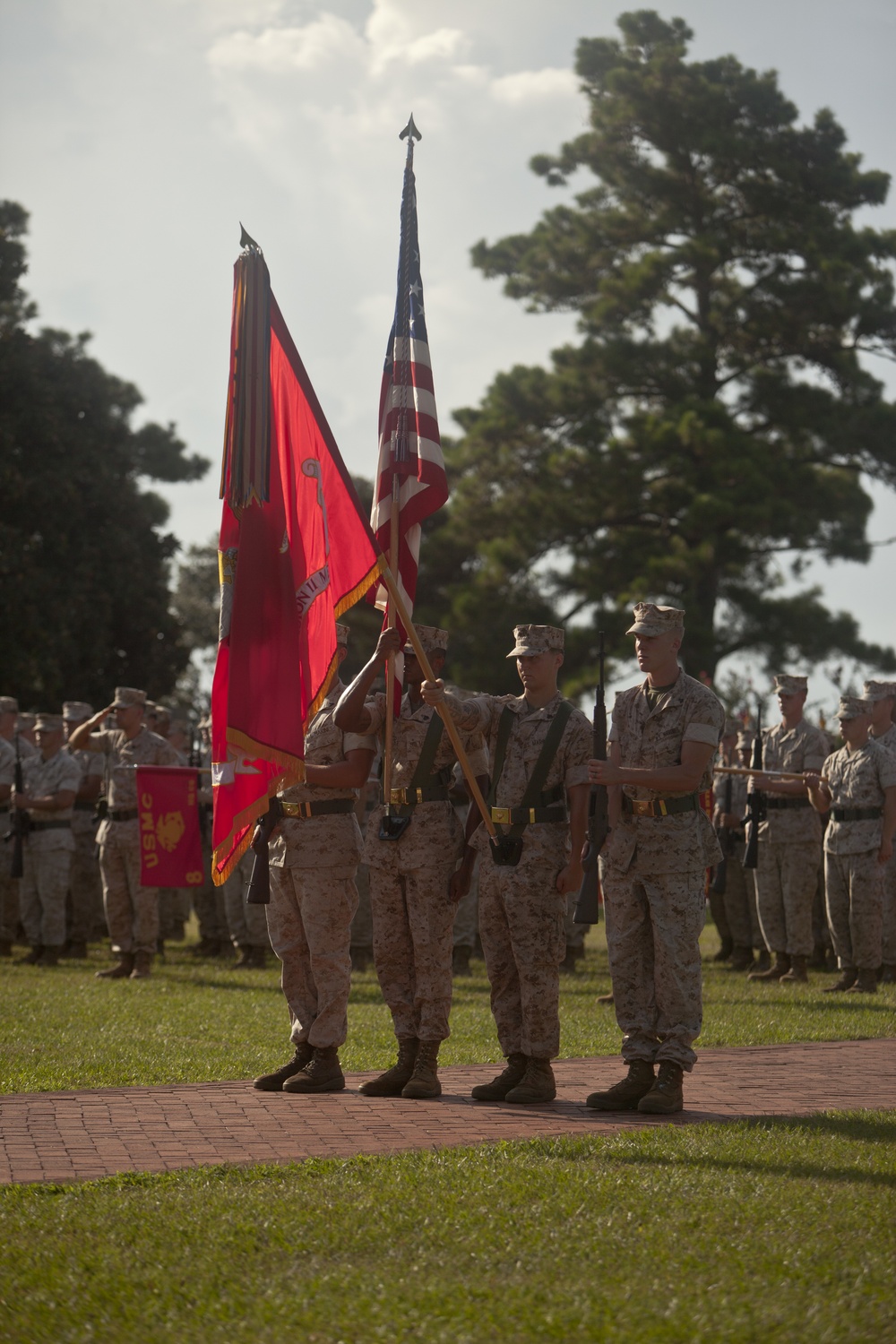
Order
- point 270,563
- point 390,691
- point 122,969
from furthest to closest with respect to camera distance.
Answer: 1. point 122,969
2. point 270,563
3. point 390,691

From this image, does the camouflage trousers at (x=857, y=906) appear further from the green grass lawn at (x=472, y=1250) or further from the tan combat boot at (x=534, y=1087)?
the green grass lawn at (x=472, y=1250)

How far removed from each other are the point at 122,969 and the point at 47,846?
73.4 inches

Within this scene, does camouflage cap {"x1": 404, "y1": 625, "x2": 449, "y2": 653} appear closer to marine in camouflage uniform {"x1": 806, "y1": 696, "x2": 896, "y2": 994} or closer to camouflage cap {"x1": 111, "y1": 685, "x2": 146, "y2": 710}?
marine in camouflage uniform {"x1": 806, "y1": 696, "x2": 896, "y2": 994}

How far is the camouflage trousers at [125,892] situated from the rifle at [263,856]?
6.45 metres

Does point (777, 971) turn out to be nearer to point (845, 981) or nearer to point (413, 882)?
point (845, 981)

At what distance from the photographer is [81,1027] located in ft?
35.2

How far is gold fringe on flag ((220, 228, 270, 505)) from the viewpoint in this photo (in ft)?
28.1

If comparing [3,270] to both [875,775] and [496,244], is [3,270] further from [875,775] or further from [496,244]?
[875,775]

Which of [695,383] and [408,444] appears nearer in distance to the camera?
[408,444]

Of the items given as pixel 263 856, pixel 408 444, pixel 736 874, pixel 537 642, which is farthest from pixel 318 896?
pixel 736 874

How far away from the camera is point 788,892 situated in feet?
48.2

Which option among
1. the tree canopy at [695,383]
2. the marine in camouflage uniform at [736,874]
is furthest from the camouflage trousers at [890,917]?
the tree canopy at [695,383]

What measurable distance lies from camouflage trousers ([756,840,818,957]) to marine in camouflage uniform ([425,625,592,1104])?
705cm

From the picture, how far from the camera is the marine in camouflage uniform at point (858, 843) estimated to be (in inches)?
529
